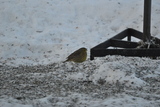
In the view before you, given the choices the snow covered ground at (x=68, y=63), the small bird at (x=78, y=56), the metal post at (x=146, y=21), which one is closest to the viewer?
the snow covered ground at (x=68, y=63)

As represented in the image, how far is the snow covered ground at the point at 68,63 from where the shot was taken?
3.98 meters

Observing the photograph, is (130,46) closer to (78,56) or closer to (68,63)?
(78,56)

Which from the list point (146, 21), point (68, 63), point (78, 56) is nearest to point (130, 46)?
point (146, 21)

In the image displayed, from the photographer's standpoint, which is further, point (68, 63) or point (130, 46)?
point (130, 46)

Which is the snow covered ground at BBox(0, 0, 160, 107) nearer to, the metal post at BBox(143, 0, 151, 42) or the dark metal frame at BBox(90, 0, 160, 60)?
the dark metal frame at BBox(90, 0, 160, 60)

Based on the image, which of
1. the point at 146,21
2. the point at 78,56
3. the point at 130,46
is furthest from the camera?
the point at 130,46

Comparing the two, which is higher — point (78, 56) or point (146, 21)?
point (146, 21)

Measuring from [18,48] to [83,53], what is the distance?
2.50 meters

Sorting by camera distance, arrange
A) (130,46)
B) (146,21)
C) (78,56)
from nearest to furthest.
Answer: (78,56), (146,21), (130,46)

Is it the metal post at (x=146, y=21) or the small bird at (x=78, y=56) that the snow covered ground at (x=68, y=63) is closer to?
the small bird at (x=78, y=56)

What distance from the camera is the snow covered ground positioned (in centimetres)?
398

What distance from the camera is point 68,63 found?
621 centimetres

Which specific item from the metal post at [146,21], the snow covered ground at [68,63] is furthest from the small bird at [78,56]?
the metal post at [146,21]

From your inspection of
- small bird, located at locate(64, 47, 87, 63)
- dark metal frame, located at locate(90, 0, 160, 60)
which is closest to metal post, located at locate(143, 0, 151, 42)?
dark metal frame, located at locate(90, 0, 160, 60)
